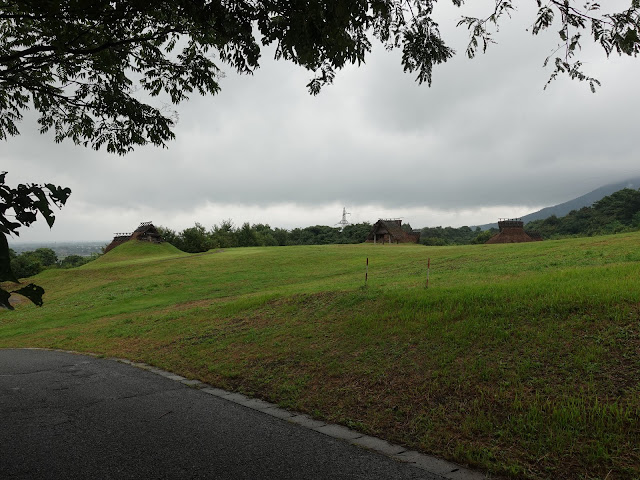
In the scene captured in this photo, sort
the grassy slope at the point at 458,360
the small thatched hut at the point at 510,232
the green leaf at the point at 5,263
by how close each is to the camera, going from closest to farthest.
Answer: the green leaf at the point at 5,263, the grassy slope at the point at 458,360, the small thatched hut at the point at 510,232

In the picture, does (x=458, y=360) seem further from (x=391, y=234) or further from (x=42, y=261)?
(x=42, y=261)

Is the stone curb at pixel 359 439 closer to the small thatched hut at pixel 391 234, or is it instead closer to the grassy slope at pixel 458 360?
the grassy slope at pixel 458 360

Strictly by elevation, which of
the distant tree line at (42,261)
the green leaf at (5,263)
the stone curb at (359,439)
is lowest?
the stone curb at (359,439)

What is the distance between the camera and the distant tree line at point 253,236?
238 ft

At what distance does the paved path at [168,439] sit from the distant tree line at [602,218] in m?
56.4

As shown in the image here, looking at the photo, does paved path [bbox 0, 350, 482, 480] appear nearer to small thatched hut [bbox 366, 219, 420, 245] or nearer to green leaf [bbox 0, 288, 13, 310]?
green leaf [bbox 0, 288, 13, 310]

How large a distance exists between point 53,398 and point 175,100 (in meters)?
5.76

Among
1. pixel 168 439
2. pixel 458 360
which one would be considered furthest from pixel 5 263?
pixel 458 360

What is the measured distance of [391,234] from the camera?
2367 inches

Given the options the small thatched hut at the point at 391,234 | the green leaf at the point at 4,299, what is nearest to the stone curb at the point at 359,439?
the green leaf at the point at 4,299

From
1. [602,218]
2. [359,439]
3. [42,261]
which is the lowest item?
[359,439]

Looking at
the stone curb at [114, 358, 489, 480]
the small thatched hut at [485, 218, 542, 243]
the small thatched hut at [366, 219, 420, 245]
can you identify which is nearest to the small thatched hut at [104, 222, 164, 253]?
the small thatched hut at [366, 219, 420, 245]

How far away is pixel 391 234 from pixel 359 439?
56.6 m

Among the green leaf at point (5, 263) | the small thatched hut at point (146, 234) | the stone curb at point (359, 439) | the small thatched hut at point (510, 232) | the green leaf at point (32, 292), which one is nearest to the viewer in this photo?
the green leaf at point (5, 263)
